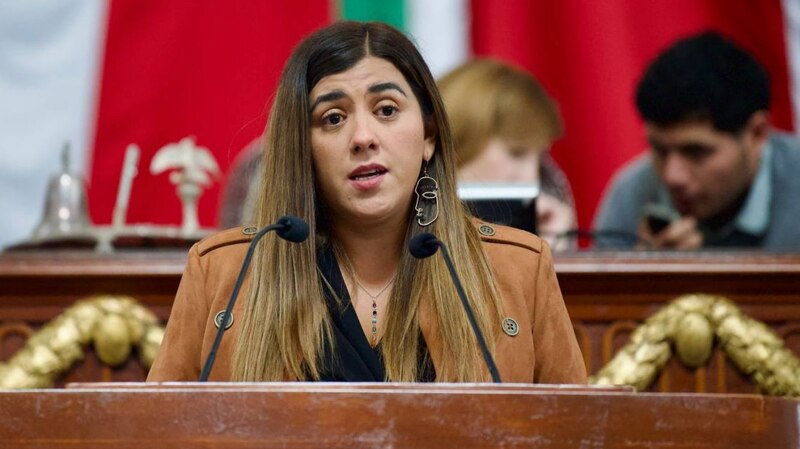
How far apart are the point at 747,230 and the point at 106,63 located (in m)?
2.09

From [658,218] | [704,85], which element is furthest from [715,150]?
[658,218]

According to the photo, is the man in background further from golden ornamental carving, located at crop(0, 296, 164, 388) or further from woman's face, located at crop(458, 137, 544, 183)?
golden ornamental carving, located at crop(0, 296, 164, 388)

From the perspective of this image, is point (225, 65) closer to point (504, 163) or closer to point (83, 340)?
point (504, 163)

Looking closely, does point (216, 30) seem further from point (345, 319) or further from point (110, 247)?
point (345, 319)

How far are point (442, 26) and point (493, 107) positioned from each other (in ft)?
2.54

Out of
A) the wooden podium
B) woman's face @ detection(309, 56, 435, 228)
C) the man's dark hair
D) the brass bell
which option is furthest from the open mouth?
the man's dark hair

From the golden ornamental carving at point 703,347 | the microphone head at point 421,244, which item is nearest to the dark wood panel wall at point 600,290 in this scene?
the golden ornamental carving at point 703,347

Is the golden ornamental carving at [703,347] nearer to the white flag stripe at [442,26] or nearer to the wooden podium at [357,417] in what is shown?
the wooden podium at [357,417]

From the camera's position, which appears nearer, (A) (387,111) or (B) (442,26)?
(A) (387,111)

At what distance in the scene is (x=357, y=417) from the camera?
161 centimetres

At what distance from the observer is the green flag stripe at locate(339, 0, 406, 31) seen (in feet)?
15.3

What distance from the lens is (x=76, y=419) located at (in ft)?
5.38

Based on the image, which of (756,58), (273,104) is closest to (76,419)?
(273,104)

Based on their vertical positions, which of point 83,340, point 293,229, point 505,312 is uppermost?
point 293,229
